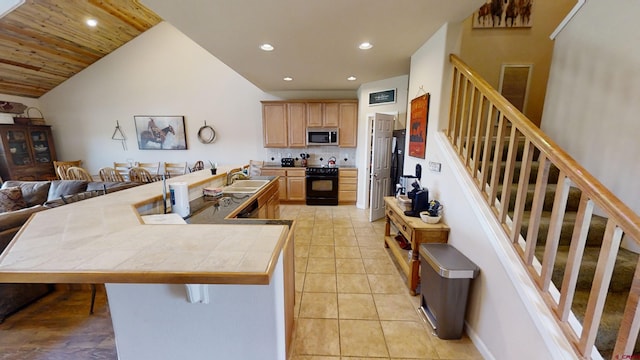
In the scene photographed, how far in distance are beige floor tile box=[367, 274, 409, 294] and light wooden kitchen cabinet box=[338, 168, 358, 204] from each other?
8.87 feet

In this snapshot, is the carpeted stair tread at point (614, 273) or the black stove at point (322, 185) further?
the black stove at point (322, 185)

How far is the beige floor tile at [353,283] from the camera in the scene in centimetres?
234

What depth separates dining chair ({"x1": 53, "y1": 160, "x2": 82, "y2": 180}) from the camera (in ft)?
16.3

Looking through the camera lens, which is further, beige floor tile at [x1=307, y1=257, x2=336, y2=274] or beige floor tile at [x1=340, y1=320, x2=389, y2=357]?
beige floor tile at [x1=307, y1=257, x2=336, y2=274]

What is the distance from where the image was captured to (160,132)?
5.79 meters

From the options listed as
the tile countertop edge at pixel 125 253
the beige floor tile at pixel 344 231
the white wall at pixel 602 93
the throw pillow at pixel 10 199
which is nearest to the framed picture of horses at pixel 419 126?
the white wall at pixel 602 93

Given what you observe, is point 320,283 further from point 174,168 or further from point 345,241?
point 174,168

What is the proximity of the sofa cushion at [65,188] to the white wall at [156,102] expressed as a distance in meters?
2.38

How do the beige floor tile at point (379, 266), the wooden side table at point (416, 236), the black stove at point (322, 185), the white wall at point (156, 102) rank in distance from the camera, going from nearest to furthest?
the wooden side table at point (416, 236)
the beige floor tile at point (379, 266)
the black stove at point (322, 185)
the white wall at point (156, 102)

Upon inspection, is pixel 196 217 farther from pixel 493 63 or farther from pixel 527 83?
pixel 527 83

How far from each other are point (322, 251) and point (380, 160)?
1858mm

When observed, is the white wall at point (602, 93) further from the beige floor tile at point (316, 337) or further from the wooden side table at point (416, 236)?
the beige floor tile at point (316, 337)

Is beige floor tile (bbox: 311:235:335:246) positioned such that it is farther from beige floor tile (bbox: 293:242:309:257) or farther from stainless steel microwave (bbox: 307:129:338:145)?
stainless steel microwave (bbox: 307:129:338:145)

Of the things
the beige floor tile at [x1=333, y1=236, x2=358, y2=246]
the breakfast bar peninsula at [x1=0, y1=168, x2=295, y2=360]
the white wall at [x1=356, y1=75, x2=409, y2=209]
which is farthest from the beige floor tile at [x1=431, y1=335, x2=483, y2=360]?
the white wall at [x1=356, y1=75, x2=409, y2=209]
